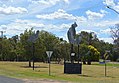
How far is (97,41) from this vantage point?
164125 mm

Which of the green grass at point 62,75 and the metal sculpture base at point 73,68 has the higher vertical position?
the metal sculpture base at point 73,68

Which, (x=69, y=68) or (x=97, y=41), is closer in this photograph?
(x=69, y=68)

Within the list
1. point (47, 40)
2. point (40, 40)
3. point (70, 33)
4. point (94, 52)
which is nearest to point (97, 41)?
point (94, 52)

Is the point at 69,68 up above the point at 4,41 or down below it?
below

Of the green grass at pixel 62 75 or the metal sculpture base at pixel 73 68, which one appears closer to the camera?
the green grass at pixel 62 75

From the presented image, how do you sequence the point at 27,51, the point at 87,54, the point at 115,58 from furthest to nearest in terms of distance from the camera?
1. the point at 115,58
2. the point at 87,54
3. the point at 27,51

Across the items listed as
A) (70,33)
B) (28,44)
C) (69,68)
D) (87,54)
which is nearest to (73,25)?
(70,33)

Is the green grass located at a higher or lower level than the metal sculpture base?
lower

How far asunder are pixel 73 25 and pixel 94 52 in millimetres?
60391

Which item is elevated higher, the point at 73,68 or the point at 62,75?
the point at 73,68

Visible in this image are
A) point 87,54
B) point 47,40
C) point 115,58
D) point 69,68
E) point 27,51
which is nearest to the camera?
point 69,68

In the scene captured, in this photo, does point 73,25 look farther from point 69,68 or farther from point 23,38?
point 23,38

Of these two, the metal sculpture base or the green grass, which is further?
the metal sculpture base

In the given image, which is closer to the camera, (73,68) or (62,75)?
(62,75)
